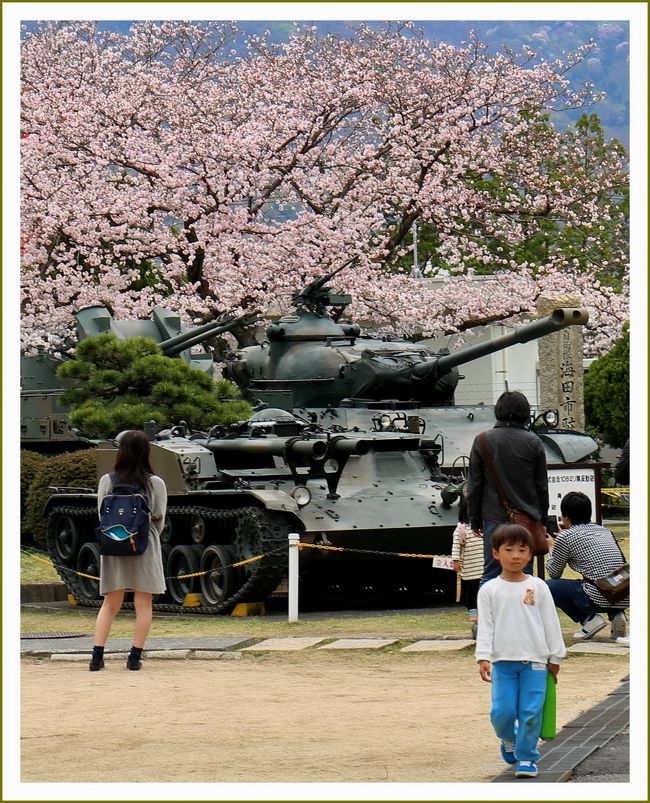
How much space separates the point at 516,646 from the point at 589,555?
13.5 ft

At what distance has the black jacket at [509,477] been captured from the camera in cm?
931

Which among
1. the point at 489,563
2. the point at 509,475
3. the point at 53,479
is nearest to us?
the point at 489,563

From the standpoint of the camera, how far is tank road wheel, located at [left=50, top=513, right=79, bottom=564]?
1689 cm

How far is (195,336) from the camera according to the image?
2045 cm

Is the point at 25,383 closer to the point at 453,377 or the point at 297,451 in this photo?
the point at 453,377

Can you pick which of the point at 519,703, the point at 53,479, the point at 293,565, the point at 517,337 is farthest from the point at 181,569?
the point at 519,703

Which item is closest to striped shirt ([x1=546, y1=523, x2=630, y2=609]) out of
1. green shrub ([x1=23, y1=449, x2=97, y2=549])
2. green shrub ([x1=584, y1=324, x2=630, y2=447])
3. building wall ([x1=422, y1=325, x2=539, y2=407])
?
green shrub ([x1=23, y1=449, x2=97, y2=549])

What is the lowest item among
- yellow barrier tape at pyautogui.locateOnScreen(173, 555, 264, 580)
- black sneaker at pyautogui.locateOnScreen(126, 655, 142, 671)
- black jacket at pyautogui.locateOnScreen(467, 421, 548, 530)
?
black sneaker at pyautogui.locateOnScreen(126, 655, 142, 671)

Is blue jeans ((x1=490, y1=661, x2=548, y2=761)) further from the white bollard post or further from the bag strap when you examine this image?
the white bollard post

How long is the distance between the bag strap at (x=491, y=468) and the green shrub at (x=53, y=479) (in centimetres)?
1035

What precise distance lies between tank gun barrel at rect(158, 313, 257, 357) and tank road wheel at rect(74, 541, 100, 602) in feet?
13.9

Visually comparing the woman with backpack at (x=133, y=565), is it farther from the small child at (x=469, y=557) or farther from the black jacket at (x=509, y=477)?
the small child at (x=469, y=557)

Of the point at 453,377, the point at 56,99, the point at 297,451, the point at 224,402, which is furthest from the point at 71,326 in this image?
the point at 297,451

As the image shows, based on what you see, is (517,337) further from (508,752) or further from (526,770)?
(526,770)
